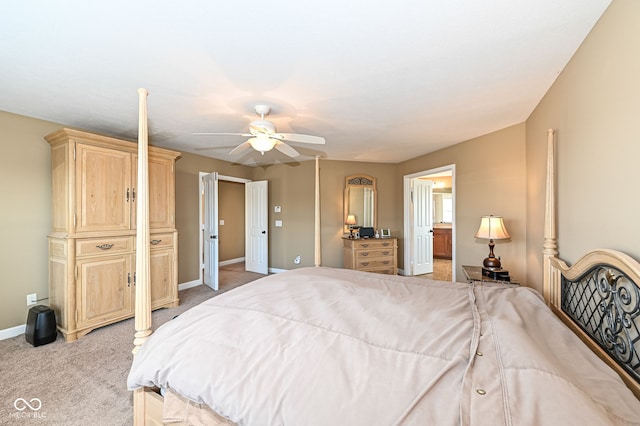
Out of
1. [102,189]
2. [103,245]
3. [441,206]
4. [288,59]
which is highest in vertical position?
[288,59]

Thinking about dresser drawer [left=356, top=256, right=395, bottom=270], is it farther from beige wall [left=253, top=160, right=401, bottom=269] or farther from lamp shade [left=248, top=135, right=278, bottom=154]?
lamp shade [left=248, top=135, right=278, bottom=154]

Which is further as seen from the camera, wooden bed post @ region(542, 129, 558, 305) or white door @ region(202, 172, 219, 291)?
white door @ region(202, 172, 219, 291)

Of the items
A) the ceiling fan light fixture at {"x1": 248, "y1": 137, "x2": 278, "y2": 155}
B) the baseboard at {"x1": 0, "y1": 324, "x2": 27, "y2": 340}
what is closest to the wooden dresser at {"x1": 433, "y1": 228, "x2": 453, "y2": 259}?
the ceiling fan light fixture at {"x1": 248, "y1": 137, "x2": 278, "y2": 155}

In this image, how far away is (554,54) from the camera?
1.80 metres

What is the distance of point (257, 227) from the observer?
223 inches

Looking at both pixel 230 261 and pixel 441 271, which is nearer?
pixel 441 271

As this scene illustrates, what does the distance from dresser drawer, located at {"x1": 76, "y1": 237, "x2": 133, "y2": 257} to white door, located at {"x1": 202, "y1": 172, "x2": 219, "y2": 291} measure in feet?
4.45

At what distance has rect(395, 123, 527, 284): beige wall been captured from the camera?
10.3ft

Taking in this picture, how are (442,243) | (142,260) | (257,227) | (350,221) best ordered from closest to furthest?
(142,260), (350,221), (257,227), (442,243)

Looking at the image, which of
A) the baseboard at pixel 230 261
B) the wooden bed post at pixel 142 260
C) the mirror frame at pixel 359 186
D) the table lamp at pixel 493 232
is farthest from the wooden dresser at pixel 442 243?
the wooden bed post at pixel 142 260

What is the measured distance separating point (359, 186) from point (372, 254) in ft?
4.53

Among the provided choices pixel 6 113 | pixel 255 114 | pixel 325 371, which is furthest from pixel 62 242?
pixel 325 371

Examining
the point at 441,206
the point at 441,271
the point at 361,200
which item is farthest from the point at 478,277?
the point at 441,206

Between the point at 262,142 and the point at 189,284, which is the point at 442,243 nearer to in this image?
the point at 189,284
